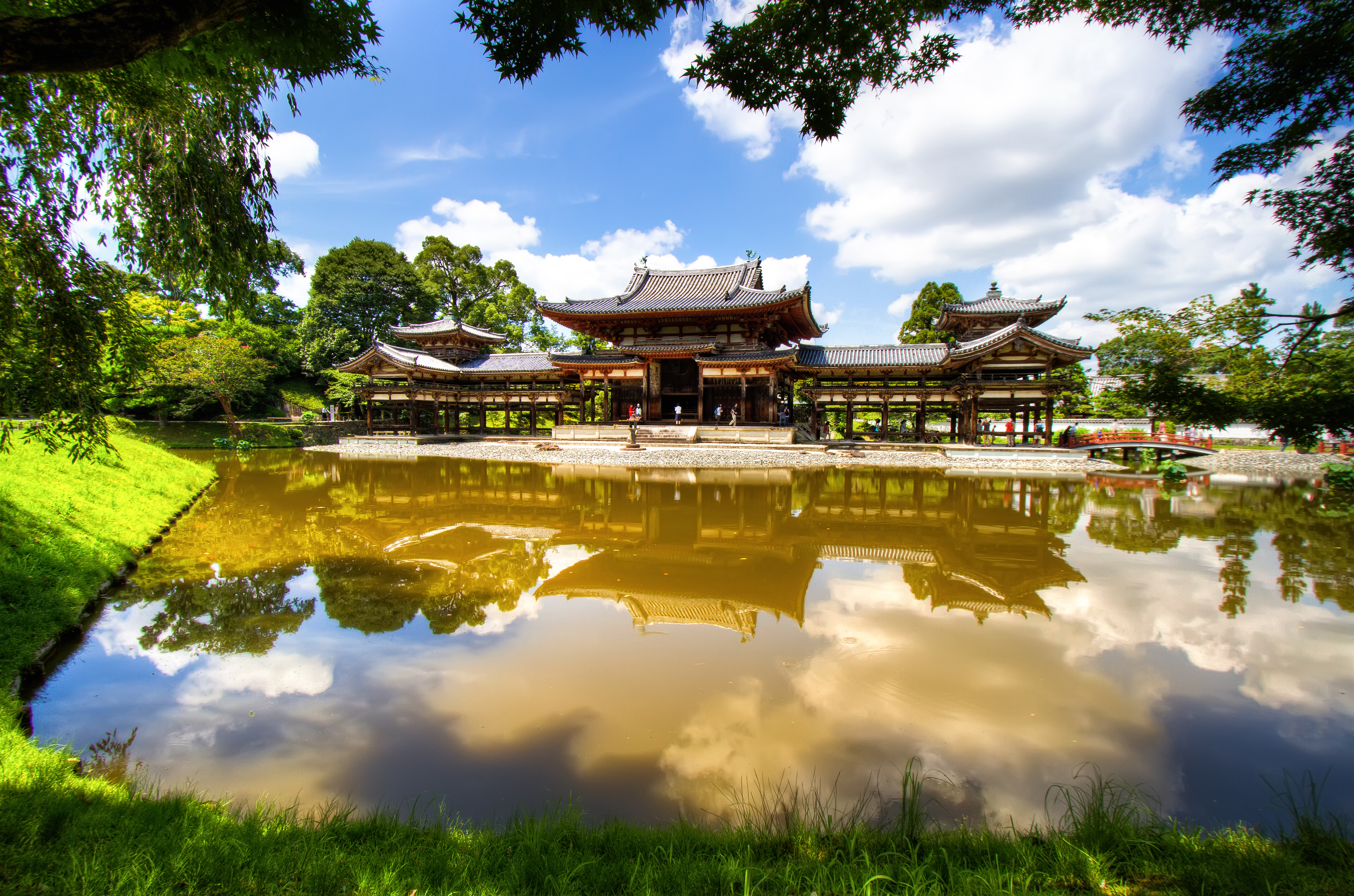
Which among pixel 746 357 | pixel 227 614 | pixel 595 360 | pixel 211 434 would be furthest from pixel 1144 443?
pixel 211 434

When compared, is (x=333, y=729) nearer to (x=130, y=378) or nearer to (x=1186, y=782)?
(x=130, y=378)

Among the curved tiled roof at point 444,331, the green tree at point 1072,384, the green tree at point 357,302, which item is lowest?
the green tree at point 1072,384

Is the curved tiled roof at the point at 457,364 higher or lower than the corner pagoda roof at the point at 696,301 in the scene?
lower

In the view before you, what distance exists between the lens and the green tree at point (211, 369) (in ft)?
73.9

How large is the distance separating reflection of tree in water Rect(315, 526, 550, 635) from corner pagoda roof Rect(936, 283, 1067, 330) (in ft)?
76.0

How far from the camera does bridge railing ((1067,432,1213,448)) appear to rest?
20016mm

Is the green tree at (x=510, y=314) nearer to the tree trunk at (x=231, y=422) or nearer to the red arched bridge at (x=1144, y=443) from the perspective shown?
the tree trunk at (x=231, y=422)

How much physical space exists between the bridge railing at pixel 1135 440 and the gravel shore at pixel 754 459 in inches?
127

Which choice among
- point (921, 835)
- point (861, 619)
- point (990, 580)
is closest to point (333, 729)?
point (921, 835)

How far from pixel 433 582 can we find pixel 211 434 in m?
29.0

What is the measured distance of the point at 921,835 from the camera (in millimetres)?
2344

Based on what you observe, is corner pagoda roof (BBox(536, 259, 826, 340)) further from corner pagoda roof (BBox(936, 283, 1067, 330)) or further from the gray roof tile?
corner pagoda roof (BBox(936, 283, 1067, 330))

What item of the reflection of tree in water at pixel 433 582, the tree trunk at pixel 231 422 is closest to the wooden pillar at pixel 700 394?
the reflection of tree in water at pixel 433 582

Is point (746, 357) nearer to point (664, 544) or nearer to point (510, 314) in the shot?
point (664, 544)
